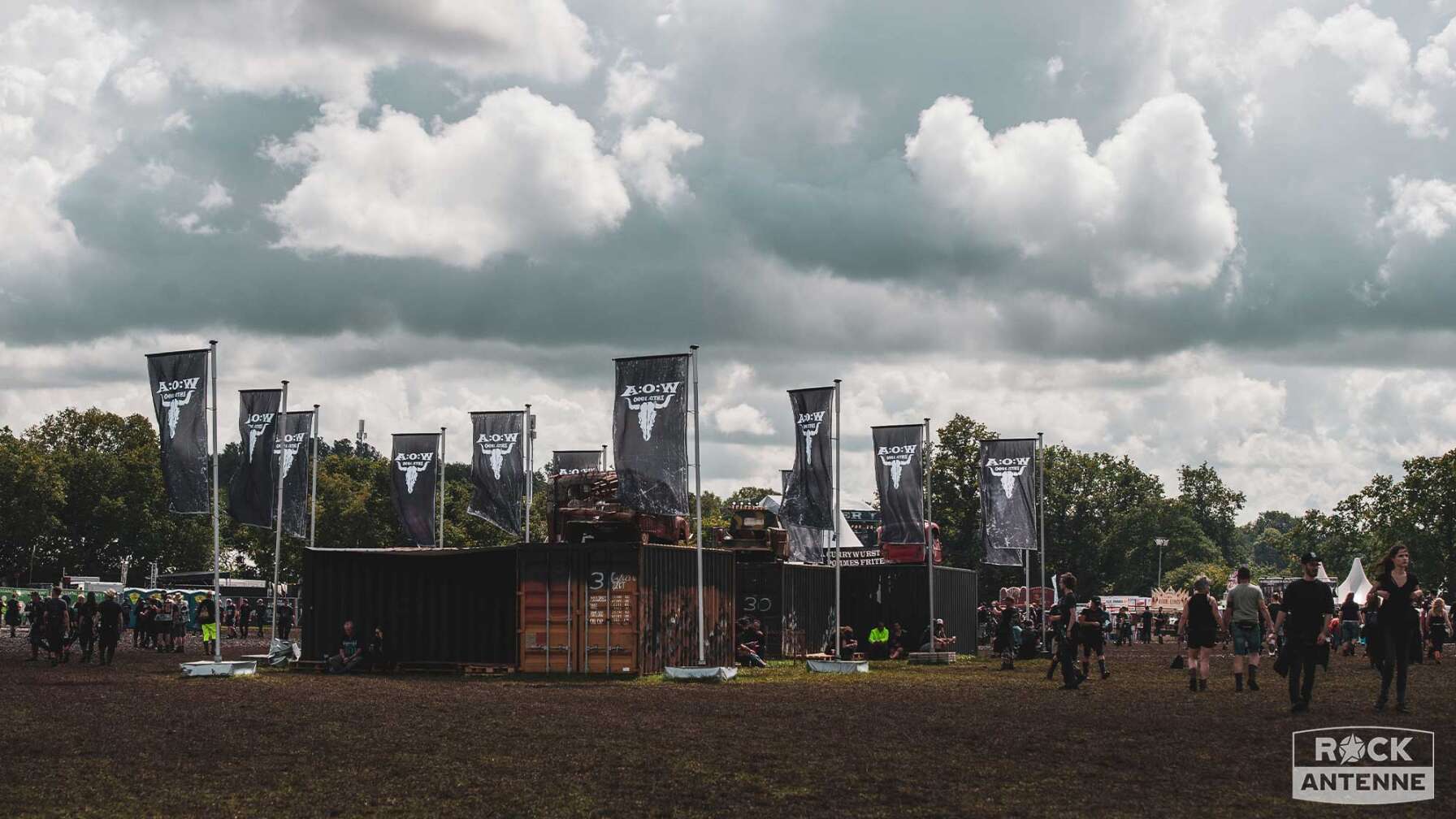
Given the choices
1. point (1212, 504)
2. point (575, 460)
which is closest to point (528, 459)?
point (575, 460)

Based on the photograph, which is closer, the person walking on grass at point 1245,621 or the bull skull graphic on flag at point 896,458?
the person walking on grass at point 1245,621

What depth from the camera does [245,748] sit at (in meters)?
16.1

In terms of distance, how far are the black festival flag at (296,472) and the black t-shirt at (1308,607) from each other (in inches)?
1078

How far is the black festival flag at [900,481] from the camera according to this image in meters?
34.8

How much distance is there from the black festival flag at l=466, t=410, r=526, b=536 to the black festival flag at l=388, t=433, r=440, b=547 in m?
1.21

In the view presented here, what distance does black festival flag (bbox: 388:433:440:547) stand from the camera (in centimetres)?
3972

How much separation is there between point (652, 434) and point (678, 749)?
1353cm

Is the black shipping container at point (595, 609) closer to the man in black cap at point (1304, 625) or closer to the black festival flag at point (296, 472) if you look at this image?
the black festival flag at point (296, 472)

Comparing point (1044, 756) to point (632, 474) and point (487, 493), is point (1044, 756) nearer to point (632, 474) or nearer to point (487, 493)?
point (632, 474)

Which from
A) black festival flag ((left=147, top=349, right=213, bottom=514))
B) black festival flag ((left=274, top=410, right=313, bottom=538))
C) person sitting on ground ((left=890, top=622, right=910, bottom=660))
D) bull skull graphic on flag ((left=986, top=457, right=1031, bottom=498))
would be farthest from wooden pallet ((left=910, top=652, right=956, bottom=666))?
black festival flag ((left=147, top=349, right=213, bottom=514))

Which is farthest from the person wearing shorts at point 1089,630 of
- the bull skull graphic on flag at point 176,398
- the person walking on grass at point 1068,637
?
the bull skull graphic on flag at point 176,398

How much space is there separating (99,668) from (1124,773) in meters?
27.0

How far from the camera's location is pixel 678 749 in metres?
15.9

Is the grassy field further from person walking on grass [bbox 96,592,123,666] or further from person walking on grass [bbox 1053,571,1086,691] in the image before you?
person walking on grass [bbox 96,592,123,666]
